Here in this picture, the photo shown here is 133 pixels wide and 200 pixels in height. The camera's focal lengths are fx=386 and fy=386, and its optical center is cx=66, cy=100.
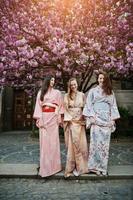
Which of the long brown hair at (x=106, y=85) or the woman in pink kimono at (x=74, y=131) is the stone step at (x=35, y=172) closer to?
the woman in pink kimono at (x=74, y=131)

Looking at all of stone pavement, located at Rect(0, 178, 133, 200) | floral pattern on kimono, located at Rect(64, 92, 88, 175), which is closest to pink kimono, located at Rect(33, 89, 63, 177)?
floral pattern on kimono, located at Rect(64, 92, 88, 175)

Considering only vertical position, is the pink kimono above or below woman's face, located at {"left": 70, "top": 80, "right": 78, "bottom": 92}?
below

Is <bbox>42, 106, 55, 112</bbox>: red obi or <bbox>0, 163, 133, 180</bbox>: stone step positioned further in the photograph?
<bbox>42, 106, 55, 112</bbox>: red obi

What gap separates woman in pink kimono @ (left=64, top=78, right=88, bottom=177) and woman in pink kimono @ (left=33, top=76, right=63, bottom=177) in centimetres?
21

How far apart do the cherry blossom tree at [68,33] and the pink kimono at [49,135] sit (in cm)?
368

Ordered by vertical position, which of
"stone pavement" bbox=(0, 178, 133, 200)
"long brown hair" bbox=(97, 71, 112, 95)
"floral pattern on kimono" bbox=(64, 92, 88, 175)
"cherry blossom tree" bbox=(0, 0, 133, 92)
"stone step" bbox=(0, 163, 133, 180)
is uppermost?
"cherry blossom tree" bbox=(0, 0, 133, 92)

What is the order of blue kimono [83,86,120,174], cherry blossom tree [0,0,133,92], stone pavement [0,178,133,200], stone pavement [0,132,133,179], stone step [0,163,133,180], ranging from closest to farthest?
1. stone pavement [0,178,133,200]
2. stone step [0,163,133,180]
3. blue kimono [83,86,120,174]
4. stone pavement [0,132,133,179]
5. cherry blossom tree [0,0,133,92]

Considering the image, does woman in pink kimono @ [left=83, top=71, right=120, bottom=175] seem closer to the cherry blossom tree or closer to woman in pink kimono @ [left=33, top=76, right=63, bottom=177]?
A: woman in pink kimono @ [left=33, top=76, right=63, bottom=177]

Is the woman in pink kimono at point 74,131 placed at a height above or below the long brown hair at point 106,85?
below

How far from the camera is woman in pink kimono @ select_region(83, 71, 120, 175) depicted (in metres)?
8.48

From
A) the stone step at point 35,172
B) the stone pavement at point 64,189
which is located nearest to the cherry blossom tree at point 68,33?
the stone step at point 35,172

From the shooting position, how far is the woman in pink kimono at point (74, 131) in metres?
8.52

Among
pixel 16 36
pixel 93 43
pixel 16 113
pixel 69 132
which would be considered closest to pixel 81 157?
pixel 69 132

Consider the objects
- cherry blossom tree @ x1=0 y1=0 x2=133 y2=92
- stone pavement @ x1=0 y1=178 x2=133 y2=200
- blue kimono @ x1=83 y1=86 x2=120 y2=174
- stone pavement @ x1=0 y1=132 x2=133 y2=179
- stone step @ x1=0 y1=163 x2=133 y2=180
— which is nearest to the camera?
stone pavement @ x1=0 y1=178 x2=133 y2=200
